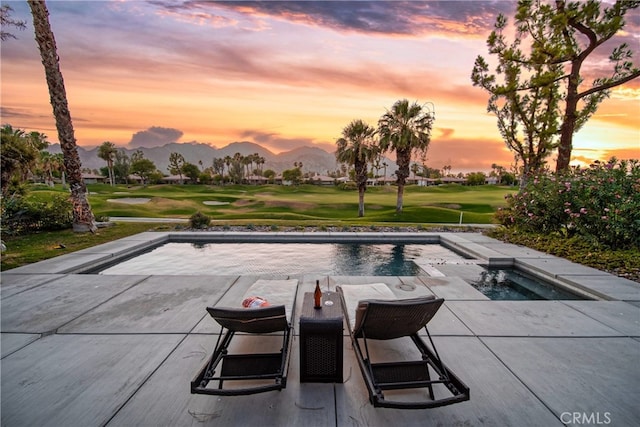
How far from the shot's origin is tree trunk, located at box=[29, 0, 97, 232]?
8.69 metres

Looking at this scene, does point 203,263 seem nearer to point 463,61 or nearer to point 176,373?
point 176,373

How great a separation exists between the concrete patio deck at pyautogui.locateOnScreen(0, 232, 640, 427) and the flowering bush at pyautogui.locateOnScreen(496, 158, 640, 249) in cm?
239

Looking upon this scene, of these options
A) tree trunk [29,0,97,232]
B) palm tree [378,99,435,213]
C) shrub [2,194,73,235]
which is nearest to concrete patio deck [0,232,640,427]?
tree trunk [29,0,97,232]

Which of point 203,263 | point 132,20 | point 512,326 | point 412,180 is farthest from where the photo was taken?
point 412,180

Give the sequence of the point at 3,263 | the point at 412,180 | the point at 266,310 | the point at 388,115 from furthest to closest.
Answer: the point at 412,180, the point at 388,115, the point at 3,263, the point at 266,310

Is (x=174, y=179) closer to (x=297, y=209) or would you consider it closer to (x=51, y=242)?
(x=297, y=209)

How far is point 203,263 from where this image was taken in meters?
7.62

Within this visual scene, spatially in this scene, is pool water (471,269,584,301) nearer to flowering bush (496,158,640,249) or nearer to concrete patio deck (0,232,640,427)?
concrete patio deck (0,232,640,427)

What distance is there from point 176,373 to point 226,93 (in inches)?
600

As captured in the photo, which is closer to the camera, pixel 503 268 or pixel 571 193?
pixel 503 268

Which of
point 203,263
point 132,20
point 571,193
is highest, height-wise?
point 132,20

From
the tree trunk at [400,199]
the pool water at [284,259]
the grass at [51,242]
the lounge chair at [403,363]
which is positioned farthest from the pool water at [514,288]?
the tree trunk at [400,199]

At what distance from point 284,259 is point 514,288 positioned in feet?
17.5

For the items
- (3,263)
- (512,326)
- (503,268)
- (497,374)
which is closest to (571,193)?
(503,268)
